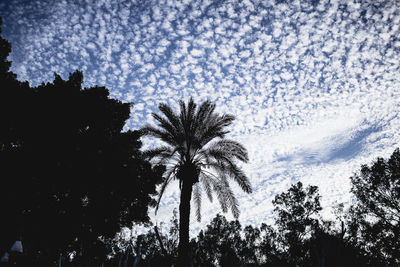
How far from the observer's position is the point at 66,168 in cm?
1465

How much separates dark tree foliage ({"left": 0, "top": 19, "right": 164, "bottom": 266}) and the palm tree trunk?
9.16 feet

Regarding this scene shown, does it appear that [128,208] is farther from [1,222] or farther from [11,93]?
[11,93]

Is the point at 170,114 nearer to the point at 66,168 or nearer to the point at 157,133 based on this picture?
the point at 157,133

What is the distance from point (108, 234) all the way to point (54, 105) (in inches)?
367

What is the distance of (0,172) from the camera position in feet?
39.3

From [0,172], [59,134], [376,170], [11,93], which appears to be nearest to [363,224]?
[376,170]

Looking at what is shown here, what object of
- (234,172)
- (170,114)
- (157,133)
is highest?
(170,114)

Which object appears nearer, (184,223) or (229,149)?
(184,223)

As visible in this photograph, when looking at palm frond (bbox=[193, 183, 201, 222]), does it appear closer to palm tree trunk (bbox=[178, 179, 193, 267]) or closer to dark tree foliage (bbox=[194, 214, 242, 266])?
palm tree trunk (bbox=[178, 179, 193, 267])

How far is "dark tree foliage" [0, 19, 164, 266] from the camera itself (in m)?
13.0

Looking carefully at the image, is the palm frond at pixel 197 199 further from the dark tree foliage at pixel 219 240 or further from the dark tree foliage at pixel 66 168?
the dark tree foliage at pixel 219 240

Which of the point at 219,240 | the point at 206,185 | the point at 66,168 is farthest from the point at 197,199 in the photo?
the point at 219,240

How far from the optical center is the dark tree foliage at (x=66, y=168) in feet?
42.8

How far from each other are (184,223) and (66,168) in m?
8.67
